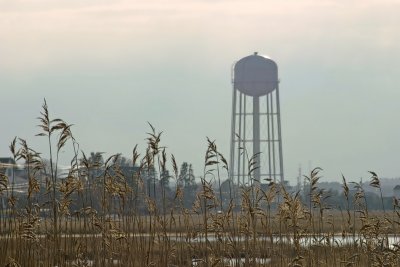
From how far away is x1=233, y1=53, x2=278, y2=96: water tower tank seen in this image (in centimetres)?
9194

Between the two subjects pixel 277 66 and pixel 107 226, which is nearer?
pixel 107 226

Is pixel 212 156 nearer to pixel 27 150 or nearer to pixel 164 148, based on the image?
pixel 164 148

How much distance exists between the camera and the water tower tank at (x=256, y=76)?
91.9m

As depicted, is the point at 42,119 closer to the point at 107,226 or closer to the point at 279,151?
the point at 107,226

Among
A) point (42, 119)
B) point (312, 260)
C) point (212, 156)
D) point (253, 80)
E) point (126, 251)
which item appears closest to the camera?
point (42, 119)

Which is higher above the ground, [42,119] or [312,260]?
[42,119]

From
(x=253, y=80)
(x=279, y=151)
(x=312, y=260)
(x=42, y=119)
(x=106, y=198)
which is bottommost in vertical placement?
(x=312, y=260)

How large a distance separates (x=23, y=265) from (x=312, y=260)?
12.3ft

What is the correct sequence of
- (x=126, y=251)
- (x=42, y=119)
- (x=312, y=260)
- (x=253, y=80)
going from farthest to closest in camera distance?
(x=253, y=80) < (x=312, y=260) < (x=126, y=251) < (x=42, y=119)

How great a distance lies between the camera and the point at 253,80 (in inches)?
3627

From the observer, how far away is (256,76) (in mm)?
91938

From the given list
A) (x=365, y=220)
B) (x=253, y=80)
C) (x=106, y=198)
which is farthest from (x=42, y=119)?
(x=253, y=80)

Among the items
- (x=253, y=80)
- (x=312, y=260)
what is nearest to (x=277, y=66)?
(x=253, y=80)

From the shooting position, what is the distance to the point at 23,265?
37.0 ft
